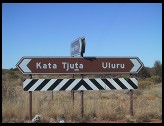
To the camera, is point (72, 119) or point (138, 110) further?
point (138, 110)

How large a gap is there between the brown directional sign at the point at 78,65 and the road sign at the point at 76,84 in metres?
0.27

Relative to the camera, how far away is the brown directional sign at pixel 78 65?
35.7 ft

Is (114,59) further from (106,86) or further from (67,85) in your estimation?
(67,85)

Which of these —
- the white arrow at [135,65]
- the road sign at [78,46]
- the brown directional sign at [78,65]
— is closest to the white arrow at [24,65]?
the brown directional sign at [78,65]

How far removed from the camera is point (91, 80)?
11211 mm

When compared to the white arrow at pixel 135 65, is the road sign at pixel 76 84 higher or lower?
lower

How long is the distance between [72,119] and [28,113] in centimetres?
135

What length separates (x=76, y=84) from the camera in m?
11.1

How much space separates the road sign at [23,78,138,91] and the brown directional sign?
27 cm

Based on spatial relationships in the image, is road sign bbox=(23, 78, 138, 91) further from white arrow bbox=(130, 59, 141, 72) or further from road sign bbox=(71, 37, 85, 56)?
road sign bbox=(71, 37, 85, 56)

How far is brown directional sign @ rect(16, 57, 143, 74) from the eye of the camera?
10.9 m

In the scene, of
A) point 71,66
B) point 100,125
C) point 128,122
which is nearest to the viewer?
point 100,125

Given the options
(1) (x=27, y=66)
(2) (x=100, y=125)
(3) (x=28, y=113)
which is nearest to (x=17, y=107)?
(3) (x=28, y=113)

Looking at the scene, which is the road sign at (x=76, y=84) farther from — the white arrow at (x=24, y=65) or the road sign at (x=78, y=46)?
the road sign at (x=78, y=46)
